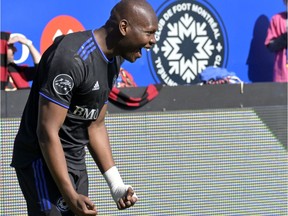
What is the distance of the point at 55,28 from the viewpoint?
7395 mm

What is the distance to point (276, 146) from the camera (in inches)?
250

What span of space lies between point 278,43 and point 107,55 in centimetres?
446

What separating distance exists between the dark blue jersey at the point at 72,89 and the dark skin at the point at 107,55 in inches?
2.1

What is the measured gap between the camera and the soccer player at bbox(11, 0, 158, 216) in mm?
3441

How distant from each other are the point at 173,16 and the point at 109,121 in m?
2.62

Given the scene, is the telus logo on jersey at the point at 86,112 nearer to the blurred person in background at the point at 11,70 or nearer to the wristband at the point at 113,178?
the wristband at the point at 113,178

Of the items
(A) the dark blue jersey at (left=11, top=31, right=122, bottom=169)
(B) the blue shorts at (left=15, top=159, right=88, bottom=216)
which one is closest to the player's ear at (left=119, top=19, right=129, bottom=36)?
(A) the dark blue jersey at (left=11, top=31, right=122, bottom=169)

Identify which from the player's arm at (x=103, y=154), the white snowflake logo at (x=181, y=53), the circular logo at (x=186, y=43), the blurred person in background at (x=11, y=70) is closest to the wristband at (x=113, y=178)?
the player's arm at (x=103, y=154)

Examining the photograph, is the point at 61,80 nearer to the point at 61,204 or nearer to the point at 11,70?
the point at 61,204

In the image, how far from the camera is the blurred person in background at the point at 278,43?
7.78 metres

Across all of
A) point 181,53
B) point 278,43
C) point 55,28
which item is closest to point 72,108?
point 55,28

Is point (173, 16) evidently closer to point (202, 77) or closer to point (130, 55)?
point (202, 77)

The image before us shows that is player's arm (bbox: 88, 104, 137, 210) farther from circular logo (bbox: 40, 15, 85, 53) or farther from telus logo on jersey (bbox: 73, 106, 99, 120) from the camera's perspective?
circular logo (bbox: 40, 15, 85, 53)

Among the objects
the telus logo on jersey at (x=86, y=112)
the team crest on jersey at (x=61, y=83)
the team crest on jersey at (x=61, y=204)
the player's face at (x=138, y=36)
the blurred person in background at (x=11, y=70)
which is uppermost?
the player's face at (x=138, y=36)
